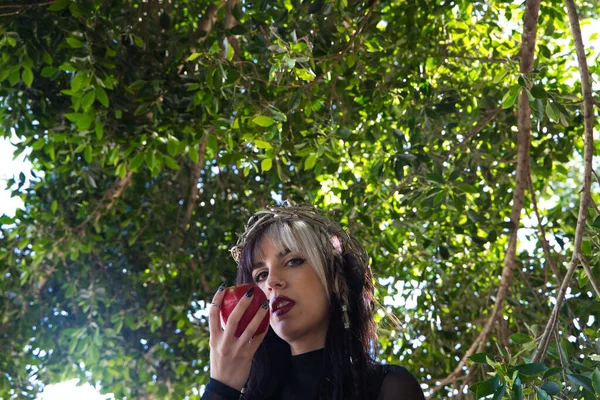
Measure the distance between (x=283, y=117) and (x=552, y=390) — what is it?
1.35 meters

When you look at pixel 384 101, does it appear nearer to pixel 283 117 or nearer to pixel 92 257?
pixel 283 117

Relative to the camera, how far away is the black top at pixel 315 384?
1.58m

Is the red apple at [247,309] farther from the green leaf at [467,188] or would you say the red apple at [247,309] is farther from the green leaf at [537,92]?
the green leaf at [467,188]

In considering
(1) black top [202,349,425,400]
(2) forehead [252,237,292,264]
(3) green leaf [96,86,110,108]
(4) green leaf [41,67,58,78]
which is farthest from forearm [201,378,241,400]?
(4) green leaf [41,67,58,78]

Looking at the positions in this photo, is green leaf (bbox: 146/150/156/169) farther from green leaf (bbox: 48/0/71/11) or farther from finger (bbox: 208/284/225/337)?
finger (bbox: 208/284/225/337)

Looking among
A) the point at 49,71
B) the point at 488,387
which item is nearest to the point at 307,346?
the point at 488,387

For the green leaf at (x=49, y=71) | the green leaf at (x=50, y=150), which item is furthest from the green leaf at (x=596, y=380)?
the green leaf at (x=50, y=150)

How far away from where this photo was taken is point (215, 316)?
65.5 inches

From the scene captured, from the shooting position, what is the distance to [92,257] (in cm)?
496

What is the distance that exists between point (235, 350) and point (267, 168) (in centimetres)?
142

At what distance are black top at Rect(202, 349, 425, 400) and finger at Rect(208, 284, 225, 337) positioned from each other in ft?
0.31

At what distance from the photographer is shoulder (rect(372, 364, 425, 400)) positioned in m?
1.65

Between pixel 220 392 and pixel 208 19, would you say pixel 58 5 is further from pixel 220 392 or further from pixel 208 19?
pixel 220 392

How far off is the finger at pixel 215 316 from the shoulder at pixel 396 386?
33 centimetres
